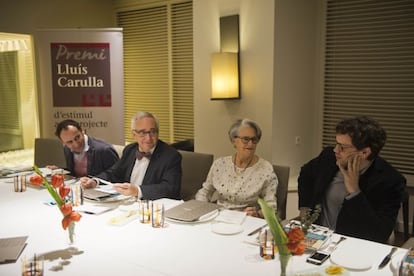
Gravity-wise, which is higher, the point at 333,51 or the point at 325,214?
the point at 333,51

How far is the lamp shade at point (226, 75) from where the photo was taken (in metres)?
3.57

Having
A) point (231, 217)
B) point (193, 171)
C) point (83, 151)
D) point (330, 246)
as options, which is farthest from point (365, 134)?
point (83, 151)

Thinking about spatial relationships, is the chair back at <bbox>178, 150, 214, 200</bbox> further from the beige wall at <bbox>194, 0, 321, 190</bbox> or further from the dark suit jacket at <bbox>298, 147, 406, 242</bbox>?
the dark suit jacket at <bbox>298, 147, 406, 242</bbox>

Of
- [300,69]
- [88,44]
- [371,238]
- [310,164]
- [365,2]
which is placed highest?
[365,2]

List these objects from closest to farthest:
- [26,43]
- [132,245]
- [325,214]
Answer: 1. [132,245]
2. [325,214]
3. [26,43]

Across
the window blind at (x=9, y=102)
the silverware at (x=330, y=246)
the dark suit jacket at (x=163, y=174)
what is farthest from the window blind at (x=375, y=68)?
the window blind at (x=9, y=102)

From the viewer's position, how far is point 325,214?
7.56 ft

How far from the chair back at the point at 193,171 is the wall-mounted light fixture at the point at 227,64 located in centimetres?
80

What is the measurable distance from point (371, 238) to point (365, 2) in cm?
235

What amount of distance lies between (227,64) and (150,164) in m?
1.30

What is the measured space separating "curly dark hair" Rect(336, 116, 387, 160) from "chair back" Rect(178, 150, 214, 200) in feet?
3.77

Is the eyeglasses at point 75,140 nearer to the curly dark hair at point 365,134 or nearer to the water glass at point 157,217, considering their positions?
the water glass at point 157,217

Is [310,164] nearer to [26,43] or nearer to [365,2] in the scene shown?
[365,2]

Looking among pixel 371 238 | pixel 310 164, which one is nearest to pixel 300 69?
pixel 310 164
